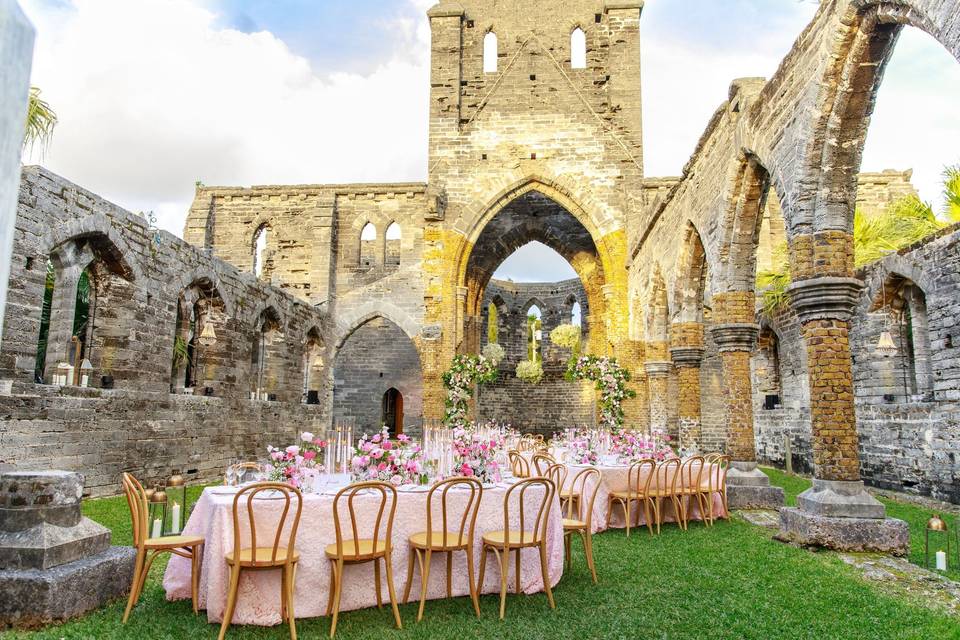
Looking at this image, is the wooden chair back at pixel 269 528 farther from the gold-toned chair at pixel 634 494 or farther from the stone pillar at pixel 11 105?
the gold-toned chair at pixel 634 494

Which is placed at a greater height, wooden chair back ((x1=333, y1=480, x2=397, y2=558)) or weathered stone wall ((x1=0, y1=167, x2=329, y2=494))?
weathered stone wall ((x1=0, y1=167, x2=329, y2=494))

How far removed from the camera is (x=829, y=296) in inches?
231

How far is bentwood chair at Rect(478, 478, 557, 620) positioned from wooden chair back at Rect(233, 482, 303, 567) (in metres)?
1.27

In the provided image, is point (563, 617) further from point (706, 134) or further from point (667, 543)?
point (706, 134)

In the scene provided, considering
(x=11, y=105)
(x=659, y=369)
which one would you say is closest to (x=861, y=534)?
(x=11, y=105)

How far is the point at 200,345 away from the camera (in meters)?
11.4

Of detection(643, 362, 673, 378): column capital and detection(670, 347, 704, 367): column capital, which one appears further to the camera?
detection(643, 362, 673, 378): column capital

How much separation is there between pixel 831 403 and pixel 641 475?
7.10ft

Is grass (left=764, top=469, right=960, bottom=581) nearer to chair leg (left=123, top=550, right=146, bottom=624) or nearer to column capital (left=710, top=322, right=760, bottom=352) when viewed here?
column capital (left=710, top=322, right=760, bottom=352)

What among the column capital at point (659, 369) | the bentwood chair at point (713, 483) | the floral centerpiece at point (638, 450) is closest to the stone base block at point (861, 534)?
the bentwood chair at point (713, 483)

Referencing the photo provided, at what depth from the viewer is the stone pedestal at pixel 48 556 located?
3.71m

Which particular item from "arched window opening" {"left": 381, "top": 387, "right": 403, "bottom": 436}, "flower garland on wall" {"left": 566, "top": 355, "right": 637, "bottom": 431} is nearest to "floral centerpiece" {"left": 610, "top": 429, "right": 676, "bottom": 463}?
"flower garland on wall" {"left": 566, "top": 355, "right": 637, "bottom": 431}

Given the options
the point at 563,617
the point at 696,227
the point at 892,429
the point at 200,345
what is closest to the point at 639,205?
the point at 696,227

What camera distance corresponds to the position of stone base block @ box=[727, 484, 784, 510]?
8.09 metres
